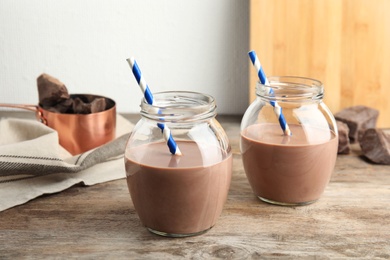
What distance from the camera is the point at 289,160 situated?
1.24 metres

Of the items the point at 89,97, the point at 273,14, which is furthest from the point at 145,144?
the point at 273,14

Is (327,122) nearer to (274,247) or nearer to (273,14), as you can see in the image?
(274,247)

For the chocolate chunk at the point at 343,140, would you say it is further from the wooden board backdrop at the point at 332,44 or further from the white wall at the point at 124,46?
the white wall at the point at 124,46

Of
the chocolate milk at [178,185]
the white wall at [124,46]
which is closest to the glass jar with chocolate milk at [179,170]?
the chocolate milk at [178,185]

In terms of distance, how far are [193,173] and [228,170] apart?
8cm

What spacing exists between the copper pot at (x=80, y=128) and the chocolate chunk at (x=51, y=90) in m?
0.03

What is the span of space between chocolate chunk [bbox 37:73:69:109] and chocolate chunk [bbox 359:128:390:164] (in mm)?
717

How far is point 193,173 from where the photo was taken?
42.5 inches

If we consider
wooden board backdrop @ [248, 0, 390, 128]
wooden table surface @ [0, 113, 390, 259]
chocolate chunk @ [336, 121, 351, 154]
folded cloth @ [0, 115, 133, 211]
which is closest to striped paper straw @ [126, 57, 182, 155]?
wooden table surface @ [0, 113, 390, 259]

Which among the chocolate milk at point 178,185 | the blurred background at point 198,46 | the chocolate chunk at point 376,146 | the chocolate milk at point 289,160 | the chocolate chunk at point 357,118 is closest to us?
the chocolate milk at point 178,185

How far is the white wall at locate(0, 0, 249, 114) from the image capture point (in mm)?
1889

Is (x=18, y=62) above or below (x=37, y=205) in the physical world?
above

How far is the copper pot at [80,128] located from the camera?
1566mm

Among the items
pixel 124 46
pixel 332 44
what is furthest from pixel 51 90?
pixel 332 44
